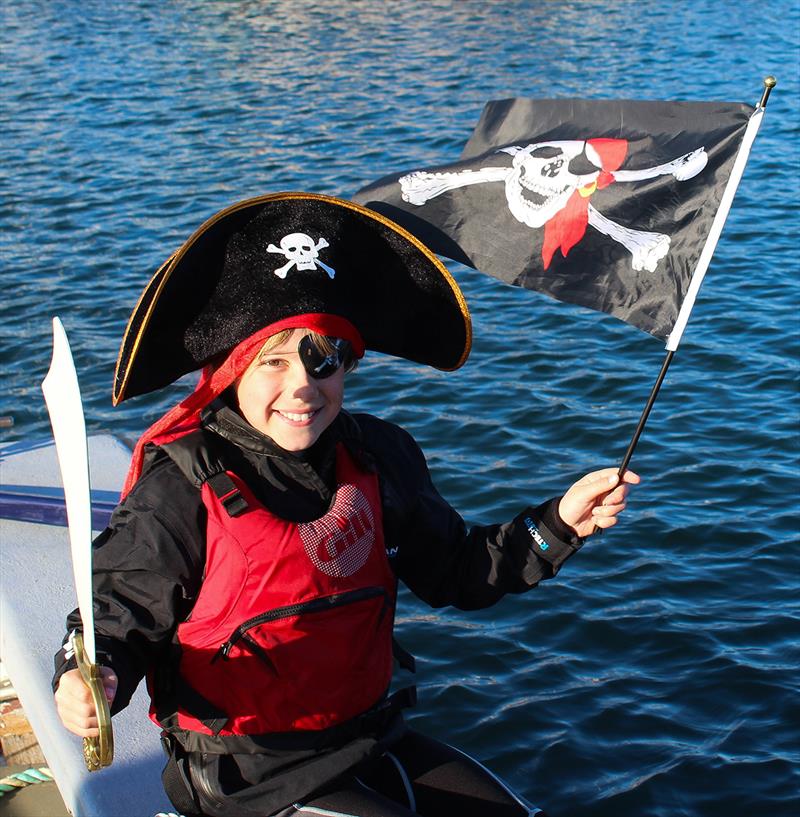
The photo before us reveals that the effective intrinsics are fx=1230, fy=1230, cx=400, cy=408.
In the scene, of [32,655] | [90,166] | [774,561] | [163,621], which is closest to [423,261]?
[163,621]

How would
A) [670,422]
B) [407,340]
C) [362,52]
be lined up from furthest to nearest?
1. [362,52]
2. [670,422]
3. [407,340]

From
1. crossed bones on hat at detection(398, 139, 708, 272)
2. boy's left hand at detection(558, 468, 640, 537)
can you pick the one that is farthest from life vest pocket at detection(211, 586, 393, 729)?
crossed bones on hat at detection(398, 139, 708, 272)

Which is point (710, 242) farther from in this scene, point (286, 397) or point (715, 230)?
point (286, 397)

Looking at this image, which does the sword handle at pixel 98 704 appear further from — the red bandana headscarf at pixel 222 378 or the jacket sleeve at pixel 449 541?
the jacket sleeve at pixel 449 541

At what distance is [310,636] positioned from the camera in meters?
2.79

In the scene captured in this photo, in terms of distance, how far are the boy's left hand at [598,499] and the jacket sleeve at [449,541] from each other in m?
0.04

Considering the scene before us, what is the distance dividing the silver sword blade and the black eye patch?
1.97 feet

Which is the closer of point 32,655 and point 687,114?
point 687,114

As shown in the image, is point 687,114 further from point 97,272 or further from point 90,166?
point 90,166

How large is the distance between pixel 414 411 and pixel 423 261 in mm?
5024

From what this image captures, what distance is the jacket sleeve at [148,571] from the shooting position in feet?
8.66

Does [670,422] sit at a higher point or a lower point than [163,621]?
lower

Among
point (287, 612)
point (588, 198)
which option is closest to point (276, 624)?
point (287, 612)

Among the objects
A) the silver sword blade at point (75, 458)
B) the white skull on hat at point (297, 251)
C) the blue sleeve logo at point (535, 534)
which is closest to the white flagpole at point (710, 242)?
the blue sleeve logo at point (535, 534)
